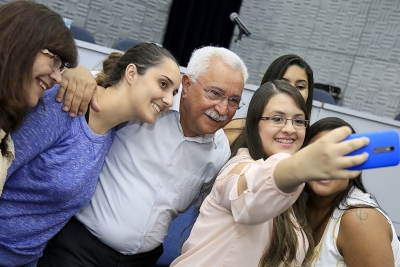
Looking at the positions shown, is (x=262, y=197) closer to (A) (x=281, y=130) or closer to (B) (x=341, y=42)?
(A) (x=281, y=130)

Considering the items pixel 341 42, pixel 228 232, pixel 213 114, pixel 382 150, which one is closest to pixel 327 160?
pixel 382 150

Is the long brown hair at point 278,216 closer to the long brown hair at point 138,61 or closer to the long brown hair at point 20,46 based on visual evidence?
the long brown hair at point 138,61

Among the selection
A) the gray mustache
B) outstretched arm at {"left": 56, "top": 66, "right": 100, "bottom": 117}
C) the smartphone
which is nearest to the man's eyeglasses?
outstretched arm at {"left": 56, "top": 66, "right": 100, "bottom": 117}

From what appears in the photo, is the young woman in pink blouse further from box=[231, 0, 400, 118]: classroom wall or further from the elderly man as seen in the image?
box=[231, 0, 400, 118]: classroom wall

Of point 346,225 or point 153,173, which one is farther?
point 153,173

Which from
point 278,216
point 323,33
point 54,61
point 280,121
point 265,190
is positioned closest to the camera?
point 265,190

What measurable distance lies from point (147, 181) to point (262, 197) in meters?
0.84

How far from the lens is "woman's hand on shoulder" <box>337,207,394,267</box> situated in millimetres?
1650

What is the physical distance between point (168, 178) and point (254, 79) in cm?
520

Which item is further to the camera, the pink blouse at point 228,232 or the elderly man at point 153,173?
the elderly man at point 153,173

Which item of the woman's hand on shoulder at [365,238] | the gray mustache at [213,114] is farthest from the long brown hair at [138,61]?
the woman's hand on shoulder at [365,238]

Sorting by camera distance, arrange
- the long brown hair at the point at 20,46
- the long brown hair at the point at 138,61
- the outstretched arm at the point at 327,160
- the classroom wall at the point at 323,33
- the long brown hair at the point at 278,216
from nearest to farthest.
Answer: the outstretched arm at the point at 327,160
the long brown hair at the point at 20,46
the long brown hair at the point at 278,216
the long brown hair at the point at 138,61
the classroom wall at the point at 323,33

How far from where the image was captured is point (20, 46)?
135 cm

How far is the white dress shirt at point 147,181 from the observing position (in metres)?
1.91
